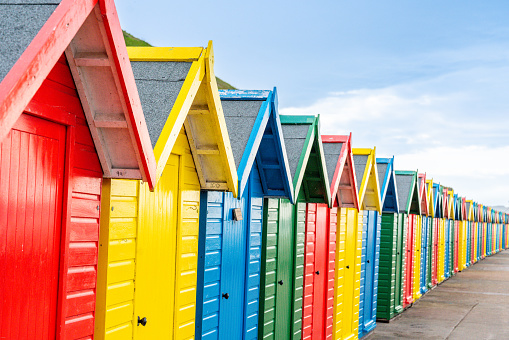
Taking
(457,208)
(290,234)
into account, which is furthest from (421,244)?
(290,234)

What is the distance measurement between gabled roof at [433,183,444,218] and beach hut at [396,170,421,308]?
16.6 feet

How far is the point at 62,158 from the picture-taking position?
13.4ft

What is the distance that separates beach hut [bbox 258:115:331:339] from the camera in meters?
8.25

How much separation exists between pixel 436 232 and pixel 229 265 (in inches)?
771

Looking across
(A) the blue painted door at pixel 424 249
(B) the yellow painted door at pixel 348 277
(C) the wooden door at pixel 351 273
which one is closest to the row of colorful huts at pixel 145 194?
(B) the yellow painted door at pixel 348 277

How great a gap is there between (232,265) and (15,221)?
3.83 metres

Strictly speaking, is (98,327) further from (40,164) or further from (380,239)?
(380,239)

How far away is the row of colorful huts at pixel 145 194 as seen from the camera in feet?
11.6

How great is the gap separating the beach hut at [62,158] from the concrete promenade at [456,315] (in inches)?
415

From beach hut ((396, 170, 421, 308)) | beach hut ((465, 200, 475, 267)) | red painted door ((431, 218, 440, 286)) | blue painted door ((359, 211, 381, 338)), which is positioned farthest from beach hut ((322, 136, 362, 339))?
beach hut ((465, 200, 475, 267))

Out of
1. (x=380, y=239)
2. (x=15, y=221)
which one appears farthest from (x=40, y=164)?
(x=380, y=239)

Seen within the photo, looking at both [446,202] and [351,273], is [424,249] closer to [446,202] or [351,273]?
[446,202]

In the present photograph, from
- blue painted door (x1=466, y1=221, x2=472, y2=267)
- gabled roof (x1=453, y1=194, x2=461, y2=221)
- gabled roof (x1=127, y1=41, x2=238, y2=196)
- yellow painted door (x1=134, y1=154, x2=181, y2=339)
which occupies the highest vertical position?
gabled roof (x1=127, y1=41, x2=238, y2=196)

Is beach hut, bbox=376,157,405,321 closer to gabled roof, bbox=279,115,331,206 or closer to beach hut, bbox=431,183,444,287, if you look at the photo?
gabled roof, bbox=279,115,331,206
